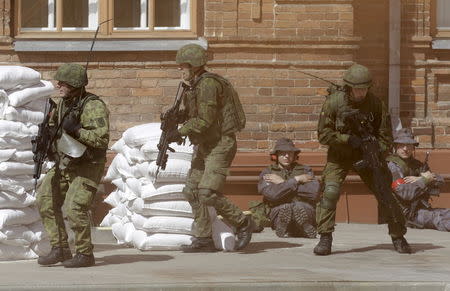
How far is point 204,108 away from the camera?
47.0ft

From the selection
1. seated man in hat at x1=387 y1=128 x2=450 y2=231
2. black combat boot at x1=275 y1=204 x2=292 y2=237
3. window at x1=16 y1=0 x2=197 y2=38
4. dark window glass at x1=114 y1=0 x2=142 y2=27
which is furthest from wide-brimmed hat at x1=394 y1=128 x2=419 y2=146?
dark window glass at x1=114 y1=0 x2=142 y2=27

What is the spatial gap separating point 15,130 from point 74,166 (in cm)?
82

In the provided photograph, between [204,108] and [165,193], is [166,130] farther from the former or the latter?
[165,193]

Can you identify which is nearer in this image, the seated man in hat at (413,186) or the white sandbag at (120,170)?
the white sandbag at (120,170)

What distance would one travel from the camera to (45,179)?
527 inches

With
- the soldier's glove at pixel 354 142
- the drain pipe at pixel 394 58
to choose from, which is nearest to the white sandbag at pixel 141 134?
the soldier's glove at pixel 354 142

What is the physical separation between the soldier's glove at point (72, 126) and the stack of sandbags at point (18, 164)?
81 cm

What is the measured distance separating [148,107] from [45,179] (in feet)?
14.5

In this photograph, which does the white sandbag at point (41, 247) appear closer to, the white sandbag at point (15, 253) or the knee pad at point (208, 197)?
the white sandbag at point (15, 253)

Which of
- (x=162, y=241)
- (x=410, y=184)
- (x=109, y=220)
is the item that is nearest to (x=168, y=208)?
(x=162, y=241)

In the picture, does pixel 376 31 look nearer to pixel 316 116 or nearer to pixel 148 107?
pixel 316 116

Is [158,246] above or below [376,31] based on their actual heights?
below

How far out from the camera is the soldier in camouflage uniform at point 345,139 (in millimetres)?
14148

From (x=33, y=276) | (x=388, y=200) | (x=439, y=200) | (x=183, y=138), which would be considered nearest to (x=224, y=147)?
(x=183, y=138)
